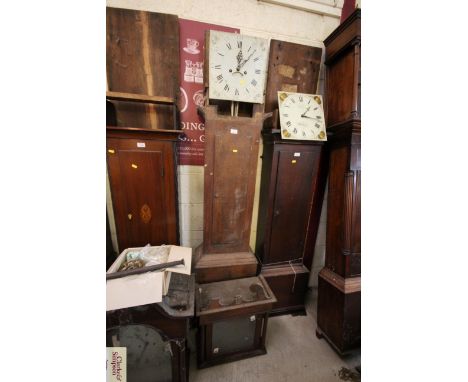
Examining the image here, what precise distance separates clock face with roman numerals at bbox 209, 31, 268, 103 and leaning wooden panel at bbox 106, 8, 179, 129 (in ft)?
1.42

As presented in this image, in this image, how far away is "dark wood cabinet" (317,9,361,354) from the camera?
1.44 metres

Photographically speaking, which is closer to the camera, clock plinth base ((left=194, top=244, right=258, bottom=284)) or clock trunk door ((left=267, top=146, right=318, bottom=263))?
clock plinth base ((left=194, top=244, right=258, bottom=284))

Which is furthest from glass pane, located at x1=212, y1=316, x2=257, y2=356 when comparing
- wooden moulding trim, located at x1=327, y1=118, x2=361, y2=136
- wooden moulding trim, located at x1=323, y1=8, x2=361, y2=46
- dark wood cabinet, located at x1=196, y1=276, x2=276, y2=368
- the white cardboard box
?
wooden moulding trim, located at x1=323, y1=8, x2=361, y2=46

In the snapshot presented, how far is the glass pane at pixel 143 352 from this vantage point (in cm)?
103

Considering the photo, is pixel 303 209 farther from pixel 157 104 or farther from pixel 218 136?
pixel 157 104

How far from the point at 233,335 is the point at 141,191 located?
123cm

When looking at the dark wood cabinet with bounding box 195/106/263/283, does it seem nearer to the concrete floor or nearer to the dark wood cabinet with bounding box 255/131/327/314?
the dark wood cabinet with bounding box 255/131/327/314

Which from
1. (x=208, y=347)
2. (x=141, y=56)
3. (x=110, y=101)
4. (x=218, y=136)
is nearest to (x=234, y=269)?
(x=208, y=347)

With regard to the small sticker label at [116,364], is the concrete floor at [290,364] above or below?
below

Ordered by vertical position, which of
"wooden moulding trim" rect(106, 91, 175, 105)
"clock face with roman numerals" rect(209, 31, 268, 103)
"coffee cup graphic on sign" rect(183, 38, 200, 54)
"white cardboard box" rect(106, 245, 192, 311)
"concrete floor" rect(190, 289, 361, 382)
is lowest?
"concrete floor" rect(190, 289, 361, 382)

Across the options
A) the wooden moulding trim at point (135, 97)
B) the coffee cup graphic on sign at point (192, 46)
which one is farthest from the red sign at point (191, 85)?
the wooden moulding trim at point (135, 97)

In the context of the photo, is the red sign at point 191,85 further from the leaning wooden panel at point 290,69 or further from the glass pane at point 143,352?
the glass pane at point 143,352

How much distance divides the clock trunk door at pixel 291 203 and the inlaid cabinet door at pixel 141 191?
34.1 inches

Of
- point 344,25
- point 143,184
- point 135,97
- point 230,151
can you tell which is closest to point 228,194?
point 230,151
